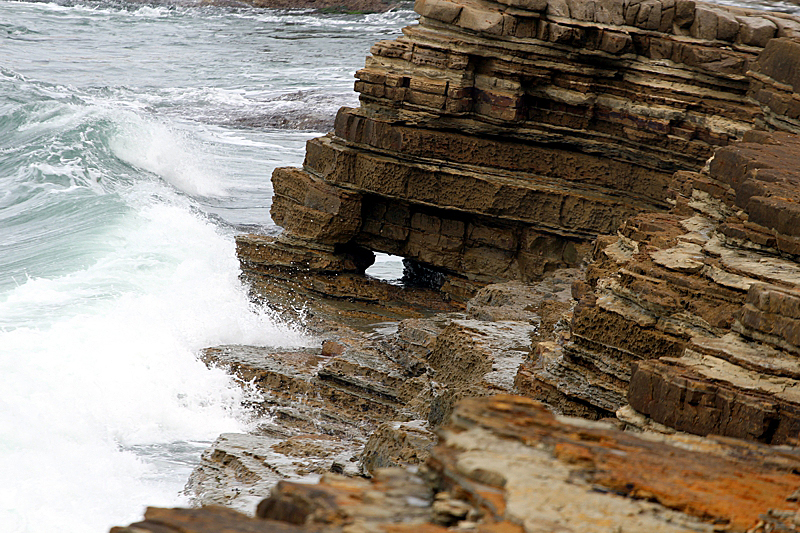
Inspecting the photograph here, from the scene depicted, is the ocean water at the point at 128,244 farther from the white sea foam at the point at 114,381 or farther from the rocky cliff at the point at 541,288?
the rocky cliff at the point at 541,288

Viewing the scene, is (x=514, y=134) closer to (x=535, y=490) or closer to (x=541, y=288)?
(x=541, y=288)

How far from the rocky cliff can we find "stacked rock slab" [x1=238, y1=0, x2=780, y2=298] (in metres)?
0.04

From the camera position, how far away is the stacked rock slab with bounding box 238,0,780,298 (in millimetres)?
13023

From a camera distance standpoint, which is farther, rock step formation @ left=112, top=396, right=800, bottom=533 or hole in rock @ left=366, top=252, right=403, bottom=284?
hole in rock @ left=366, top=252, right=403, bottom=284

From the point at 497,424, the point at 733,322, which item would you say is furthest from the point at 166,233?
the point at 497,424

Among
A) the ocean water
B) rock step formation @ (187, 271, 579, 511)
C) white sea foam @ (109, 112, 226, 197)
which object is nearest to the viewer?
rock step formation @ (187, 271, 579, 511)

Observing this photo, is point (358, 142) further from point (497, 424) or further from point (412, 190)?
point (497, 424)

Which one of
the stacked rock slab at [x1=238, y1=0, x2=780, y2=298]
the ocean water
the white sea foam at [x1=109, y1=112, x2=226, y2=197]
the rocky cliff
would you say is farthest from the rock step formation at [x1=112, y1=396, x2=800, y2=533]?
the white sea foam at [x1=109, y1=112, x2=226, y2=197]

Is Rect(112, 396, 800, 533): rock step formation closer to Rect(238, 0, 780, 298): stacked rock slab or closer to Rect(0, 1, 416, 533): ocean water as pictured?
Rect(0, 1, 416, 533): ocean water

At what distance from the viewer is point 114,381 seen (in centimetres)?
1248

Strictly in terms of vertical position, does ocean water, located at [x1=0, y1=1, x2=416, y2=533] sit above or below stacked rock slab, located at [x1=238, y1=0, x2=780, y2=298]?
below

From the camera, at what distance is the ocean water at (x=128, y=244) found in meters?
10.4

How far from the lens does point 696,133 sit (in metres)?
13.0

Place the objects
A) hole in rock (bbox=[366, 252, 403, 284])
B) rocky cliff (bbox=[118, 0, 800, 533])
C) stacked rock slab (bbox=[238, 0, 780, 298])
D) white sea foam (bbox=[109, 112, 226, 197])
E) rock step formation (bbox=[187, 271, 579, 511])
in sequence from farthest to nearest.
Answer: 1. white sea foam (bbox=[109, 112, 226, 197])
2. hole in rock (bbox=[366, 252, 403, 284])
3. stacked rock slab (bbox=[238, 0, 780, 298])
4. rock step formation (bbox=[187, 271, 579, 511])
5. rocky cliff (bbox=[118, 0, 800, 533])
